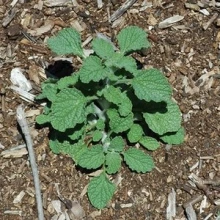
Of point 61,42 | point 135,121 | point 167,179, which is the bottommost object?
point 167,179

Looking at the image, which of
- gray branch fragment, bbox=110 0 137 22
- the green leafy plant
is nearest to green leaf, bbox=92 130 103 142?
the green leafy plant

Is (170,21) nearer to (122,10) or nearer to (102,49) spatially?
(122,10)

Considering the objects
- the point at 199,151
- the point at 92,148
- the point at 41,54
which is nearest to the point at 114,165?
the point at 92,148

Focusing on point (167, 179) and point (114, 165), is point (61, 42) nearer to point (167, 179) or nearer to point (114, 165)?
point (114, 165)

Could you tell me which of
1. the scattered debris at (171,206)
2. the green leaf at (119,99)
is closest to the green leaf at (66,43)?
the green leaf at (119,99)

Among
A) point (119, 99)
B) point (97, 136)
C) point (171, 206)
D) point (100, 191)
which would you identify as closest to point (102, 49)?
point (119, 99)

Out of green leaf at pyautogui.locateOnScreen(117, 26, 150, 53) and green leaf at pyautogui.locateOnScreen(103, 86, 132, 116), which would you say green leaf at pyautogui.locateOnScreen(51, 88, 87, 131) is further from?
green leaf at pyautogui.locateOnScreen(117, 26, 150, 53)
